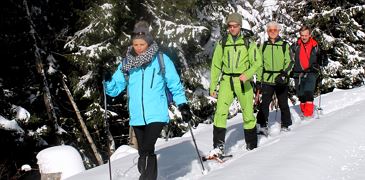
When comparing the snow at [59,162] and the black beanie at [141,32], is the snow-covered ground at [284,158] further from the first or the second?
the black beanie at [141,32]

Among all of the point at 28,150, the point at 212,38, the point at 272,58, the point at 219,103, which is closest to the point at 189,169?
the point at 219,103

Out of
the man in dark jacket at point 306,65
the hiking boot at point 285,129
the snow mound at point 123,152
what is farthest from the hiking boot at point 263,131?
the snow mound at point 123,152

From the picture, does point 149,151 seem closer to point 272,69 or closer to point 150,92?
point 150,92

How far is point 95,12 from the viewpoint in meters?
15.1

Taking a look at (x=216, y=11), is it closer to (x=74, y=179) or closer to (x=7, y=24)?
(x=7, y=24)

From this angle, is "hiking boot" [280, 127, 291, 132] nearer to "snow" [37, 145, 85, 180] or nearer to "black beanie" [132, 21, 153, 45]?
"snow" [37, 145, 85, 180]

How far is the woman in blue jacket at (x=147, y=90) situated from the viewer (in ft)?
16.9

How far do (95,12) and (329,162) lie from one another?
11.4 meters

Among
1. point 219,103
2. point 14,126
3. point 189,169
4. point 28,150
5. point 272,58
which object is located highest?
point 272,58

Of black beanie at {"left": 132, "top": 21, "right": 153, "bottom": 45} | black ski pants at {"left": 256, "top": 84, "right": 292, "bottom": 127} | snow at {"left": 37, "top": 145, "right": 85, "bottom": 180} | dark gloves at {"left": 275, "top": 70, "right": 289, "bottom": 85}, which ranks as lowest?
snow at {"left": 37, "top": 145, "right": 85, "bottom": 180}

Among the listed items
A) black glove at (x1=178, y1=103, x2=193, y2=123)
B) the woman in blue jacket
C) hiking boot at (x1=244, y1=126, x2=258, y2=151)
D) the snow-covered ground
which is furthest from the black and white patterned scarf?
hiking boot at (x1=244, y1=126, x2=258, y2=151)

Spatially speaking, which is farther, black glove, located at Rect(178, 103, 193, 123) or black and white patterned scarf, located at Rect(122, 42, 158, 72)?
black glove, located at Rect(178, 103, 193, 123)

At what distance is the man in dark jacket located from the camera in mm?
8867

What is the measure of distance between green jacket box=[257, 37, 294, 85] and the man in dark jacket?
976mm
